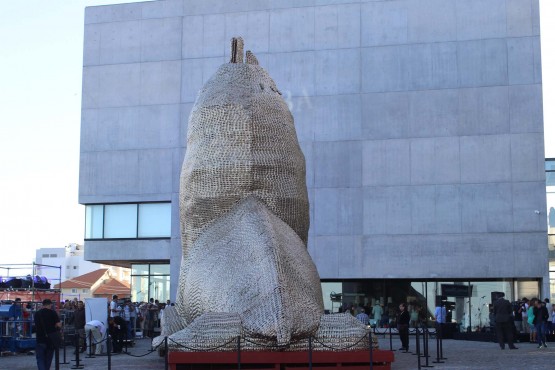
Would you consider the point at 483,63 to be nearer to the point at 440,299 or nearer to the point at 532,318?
the point at 440,299

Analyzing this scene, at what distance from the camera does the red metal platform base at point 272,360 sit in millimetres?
12195

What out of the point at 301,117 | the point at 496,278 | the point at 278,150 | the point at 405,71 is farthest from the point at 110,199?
the point at 278,150

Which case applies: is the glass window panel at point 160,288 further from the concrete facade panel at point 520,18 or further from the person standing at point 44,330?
the person standing at point 44,330

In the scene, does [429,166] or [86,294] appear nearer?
[429,166]

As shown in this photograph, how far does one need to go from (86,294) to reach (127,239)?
5326 centimetres

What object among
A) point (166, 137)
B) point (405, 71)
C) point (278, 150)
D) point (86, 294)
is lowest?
point (86, 294)

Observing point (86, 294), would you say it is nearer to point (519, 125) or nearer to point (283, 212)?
point (519, 125)

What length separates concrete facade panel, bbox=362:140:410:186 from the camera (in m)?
35.7

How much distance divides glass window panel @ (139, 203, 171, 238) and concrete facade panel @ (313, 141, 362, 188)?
24.5 ft

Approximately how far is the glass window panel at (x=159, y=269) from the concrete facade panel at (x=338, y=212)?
8455 mm

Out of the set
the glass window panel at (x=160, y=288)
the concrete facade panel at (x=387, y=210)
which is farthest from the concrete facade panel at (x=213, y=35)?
the glass window panel at (x=160, y=288)

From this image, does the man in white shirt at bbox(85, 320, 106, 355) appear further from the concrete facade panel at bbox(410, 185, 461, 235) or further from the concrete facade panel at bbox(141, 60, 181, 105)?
the concrete facade panel at bbox(141, 60, 181, 105)

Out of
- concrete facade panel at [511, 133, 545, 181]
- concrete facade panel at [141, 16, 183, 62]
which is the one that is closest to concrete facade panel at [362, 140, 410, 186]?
concrete facade panel at [511, 133, 545, 181]

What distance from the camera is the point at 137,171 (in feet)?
128
